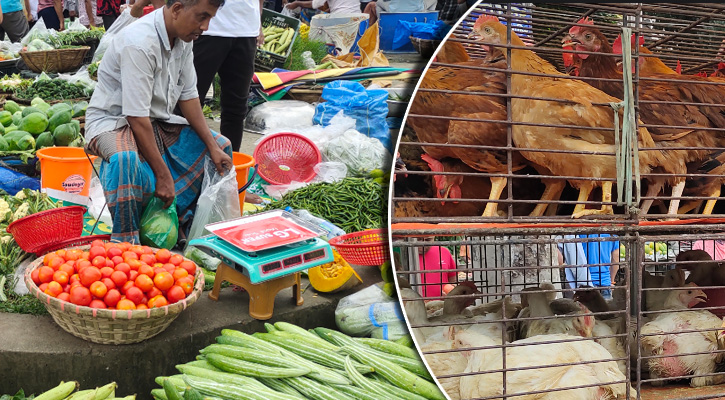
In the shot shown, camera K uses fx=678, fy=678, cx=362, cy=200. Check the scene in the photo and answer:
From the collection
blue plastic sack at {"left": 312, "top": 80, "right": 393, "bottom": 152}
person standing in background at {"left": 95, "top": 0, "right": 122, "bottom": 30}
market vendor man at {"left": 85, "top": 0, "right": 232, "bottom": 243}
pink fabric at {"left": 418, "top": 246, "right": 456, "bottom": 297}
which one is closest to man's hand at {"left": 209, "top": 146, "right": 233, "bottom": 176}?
market vendor man at {"left": 85, "top": 0, "right": 232, "bottom": 243}

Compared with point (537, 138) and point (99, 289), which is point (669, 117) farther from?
point (99, 289)

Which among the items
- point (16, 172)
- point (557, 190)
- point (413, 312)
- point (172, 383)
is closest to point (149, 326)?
point (172, 383)

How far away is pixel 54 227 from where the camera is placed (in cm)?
356

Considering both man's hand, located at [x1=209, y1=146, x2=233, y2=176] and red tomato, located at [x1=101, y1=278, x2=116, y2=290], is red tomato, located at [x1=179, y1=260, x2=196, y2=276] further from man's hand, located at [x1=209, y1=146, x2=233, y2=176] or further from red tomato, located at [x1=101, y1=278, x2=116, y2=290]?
man's hand, located at [x1=209, y1=146, x2=233, y2=176]

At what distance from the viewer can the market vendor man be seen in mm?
3604

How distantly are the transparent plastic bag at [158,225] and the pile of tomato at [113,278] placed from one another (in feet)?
2.01

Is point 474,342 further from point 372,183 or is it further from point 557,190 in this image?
point 372,183

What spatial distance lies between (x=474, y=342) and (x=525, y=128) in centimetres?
60

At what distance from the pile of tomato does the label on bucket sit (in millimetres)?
1423

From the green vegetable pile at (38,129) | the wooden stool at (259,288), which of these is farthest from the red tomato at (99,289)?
the green vegetable pile at (38,129)

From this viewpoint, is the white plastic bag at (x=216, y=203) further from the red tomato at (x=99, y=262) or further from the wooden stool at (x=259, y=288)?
the red tomato at (x=99, y=262)

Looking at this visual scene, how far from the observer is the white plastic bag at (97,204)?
4.35m

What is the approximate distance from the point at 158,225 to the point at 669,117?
8.86 ft

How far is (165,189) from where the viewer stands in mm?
3770
